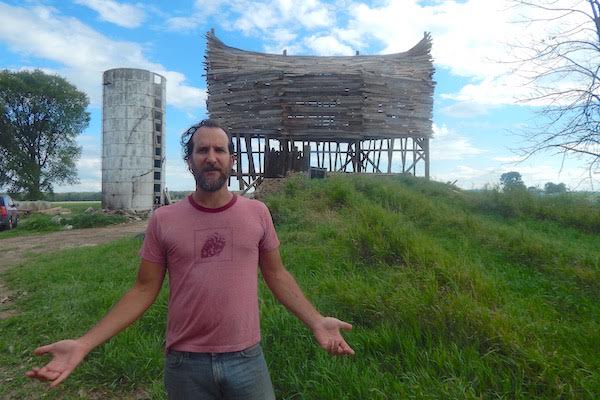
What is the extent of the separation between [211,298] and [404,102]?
1687 cm

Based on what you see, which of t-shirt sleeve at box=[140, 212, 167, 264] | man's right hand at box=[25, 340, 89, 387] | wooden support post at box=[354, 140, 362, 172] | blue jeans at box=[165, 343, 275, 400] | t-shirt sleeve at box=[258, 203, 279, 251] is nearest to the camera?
man's right hand at box=[25, 340, 89, 387]

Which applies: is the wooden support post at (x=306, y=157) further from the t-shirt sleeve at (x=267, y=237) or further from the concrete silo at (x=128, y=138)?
the t-shirt sleeve at (x=267, y=237)

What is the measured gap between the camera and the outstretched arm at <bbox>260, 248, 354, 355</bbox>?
7.16 feet

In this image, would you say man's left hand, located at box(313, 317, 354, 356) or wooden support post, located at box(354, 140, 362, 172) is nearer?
man's left hand, located at box(313, 317, 354, 356)

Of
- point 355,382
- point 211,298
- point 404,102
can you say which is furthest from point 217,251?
point 404,102

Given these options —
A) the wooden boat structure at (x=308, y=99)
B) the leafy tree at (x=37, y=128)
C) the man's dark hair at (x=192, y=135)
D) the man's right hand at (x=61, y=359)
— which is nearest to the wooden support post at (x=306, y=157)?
the wooden boat structure at (x=308, y=99)

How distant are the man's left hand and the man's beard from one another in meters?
0.87

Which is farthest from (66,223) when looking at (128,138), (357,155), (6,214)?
(357,155)

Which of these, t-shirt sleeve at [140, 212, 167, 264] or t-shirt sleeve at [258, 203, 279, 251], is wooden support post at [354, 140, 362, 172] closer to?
t-shirt sleeve at [258, 203, 279, 251]

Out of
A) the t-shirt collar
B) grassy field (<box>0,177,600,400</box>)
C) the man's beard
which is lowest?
grassy field (<box>0,177,600,400</box>)

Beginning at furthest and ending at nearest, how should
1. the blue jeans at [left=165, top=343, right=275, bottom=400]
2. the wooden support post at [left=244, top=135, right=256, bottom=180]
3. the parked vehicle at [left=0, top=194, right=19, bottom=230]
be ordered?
the wooden support post at [left=244, top=135, right=256, bottom=180] < the parked vehicle at [left=0, top=194, right=19, bottom=230] < the blue jeans at [left=165, top=343, right=275, bottom=400]

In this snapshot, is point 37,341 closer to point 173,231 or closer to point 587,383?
point 173,231

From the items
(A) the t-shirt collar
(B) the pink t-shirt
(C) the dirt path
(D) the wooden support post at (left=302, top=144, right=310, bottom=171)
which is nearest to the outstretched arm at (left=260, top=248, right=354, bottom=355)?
(B) the pink t-shirt

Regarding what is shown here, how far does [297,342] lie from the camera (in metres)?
3.76
